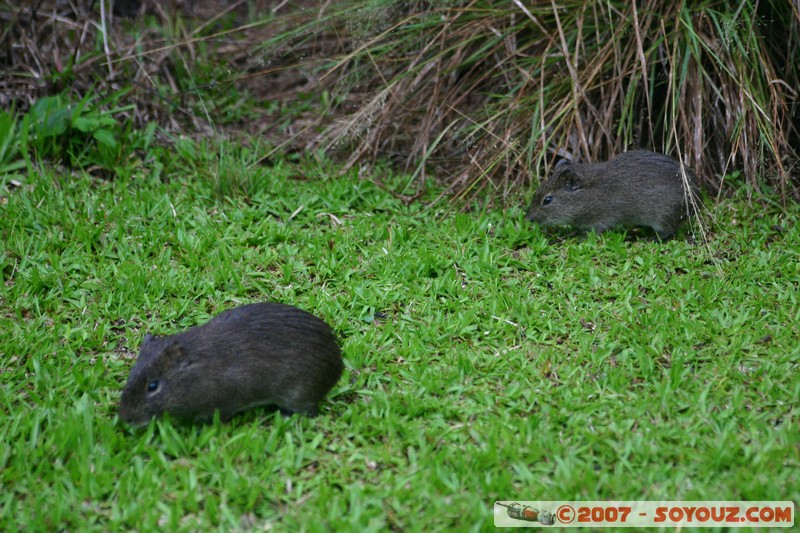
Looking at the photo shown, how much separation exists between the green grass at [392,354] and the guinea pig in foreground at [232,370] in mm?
125

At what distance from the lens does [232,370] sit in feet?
12.9

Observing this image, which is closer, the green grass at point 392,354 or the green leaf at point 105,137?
the green grass at point 392,354

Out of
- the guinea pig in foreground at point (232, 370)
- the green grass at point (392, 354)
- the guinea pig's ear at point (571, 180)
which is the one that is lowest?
the green grass at point (392, 354)

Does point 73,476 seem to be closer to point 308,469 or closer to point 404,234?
point 308,469

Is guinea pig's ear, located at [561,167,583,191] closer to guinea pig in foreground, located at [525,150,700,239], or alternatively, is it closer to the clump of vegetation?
guinea pig in foreground, located at [525,150,700,239]

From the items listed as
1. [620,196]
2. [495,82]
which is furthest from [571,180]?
[495,82]

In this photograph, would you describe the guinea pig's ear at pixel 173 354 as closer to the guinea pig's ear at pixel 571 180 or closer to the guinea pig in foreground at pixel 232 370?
the guinea pig in foreground at pixel 232 370

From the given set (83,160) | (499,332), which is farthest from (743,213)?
(83,160)

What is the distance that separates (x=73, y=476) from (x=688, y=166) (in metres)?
4.87

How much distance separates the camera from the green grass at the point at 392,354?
11.6 feet

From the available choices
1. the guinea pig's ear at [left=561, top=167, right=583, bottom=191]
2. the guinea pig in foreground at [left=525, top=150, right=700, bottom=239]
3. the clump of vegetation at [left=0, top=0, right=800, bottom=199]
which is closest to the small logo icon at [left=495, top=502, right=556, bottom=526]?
→ the guinea pig in foreground at [left=525, top=150, right=700, bottom=239]

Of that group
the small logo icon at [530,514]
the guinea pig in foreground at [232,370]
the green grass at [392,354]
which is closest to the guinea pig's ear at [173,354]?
the guinea pig in foreground at [232,370]

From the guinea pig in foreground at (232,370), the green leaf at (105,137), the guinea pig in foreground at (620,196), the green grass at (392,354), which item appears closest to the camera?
the green grass at (392,354)

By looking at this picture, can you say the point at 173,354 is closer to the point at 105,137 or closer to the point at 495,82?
the point at 105,137
